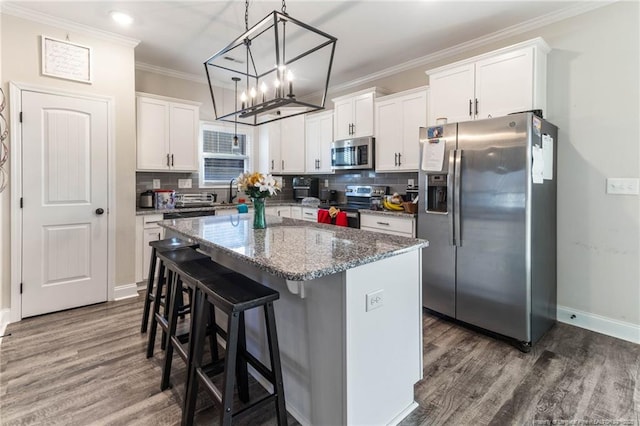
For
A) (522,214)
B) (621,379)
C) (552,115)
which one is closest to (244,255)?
(522,214)

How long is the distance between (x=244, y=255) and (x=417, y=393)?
52.2 inches

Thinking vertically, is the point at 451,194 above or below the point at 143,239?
above

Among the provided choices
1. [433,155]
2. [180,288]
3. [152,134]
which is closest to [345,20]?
[433,155]

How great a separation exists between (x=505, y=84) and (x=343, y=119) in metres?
2.11

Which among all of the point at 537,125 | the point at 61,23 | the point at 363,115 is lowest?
the point at 537,125

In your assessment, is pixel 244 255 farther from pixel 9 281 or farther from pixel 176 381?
pixel 9 281

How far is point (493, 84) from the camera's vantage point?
2.97 m

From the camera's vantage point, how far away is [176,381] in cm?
209

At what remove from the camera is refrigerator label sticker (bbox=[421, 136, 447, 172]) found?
2.92m

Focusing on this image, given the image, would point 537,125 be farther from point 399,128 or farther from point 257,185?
point 257,185

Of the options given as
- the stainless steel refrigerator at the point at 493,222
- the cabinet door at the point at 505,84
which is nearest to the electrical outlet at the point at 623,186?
the stainless steel refrigerator at the point at 493,222

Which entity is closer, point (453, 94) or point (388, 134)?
point (453, 94)

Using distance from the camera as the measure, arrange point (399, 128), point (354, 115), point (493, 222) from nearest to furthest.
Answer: point (493, 222), point (399, 128), point (354, 115)

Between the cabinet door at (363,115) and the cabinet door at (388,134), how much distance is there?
0.12m
